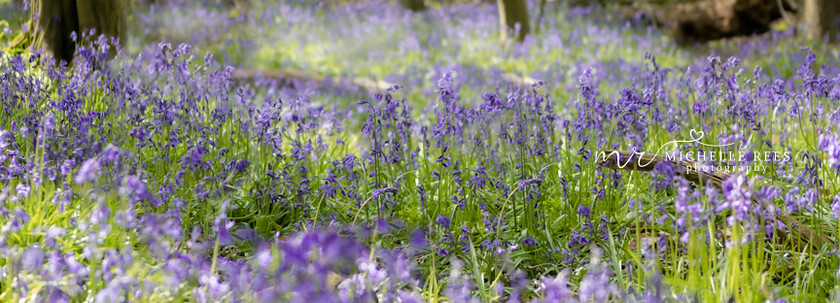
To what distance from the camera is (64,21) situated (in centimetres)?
506

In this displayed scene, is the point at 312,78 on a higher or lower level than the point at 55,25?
lower

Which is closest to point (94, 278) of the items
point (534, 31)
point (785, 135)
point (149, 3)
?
point (785, 135)

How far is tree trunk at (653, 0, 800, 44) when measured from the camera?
1117 centimetres

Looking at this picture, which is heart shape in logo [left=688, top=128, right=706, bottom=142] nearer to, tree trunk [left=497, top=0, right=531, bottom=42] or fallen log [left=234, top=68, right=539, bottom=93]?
fallen log [left=234, top=68, right=539, bottom=93]

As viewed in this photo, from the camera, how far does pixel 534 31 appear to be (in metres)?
11.3

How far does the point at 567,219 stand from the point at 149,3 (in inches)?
487

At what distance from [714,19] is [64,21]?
9369 mm

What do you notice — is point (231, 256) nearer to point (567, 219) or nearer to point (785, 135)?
point (567, 219)

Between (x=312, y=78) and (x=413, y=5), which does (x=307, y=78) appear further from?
(x=413, y=5)

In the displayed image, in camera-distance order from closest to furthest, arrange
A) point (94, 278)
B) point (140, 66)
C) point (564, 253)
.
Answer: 1. point (94, 278)
2. point (564, 253)
3. point (140, 66)

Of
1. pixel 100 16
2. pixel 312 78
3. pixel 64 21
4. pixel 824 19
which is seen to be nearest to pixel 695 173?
pixel 100 16

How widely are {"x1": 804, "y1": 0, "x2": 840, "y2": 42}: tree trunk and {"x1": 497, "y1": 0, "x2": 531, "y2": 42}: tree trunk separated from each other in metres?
3.69

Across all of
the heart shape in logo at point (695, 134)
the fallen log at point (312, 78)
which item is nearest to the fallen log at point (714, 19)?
the fallen log at point (312, 78)

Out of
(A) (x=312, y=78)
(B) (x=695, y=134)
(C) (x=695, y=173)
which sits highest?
(C) (x=695, y=173)
